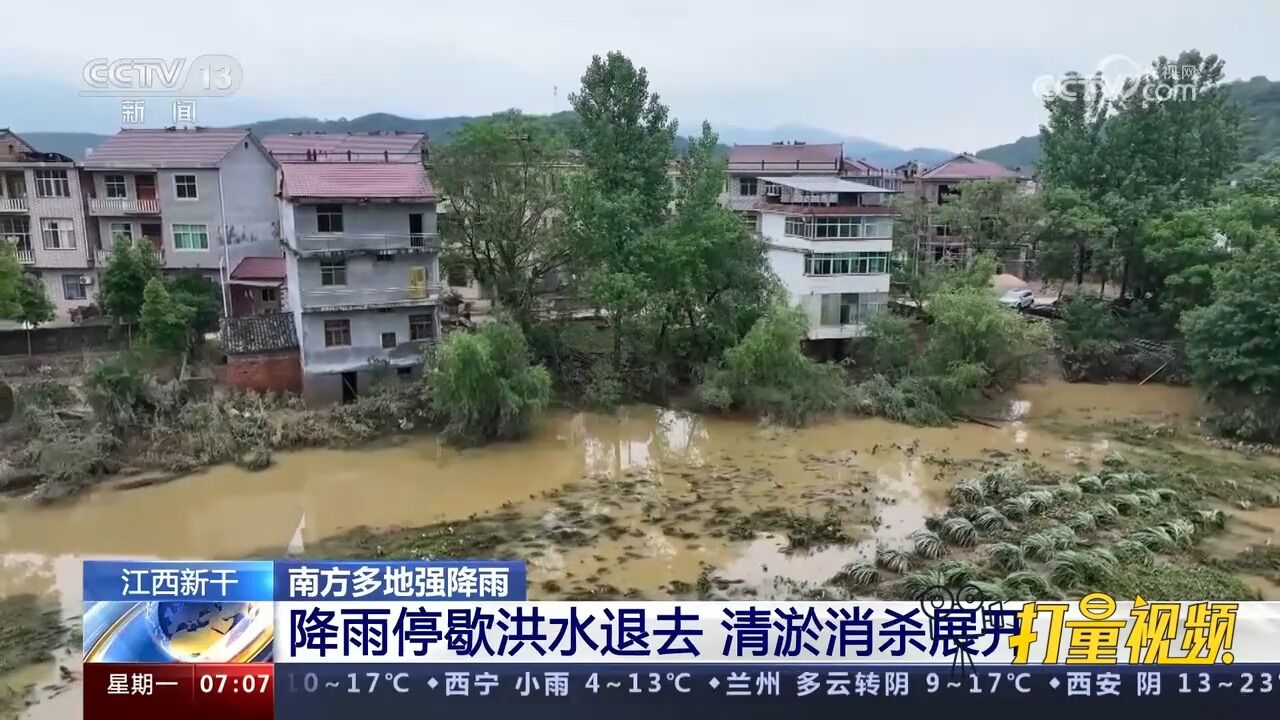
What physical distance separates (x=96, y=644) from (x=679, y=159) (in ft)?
29.4

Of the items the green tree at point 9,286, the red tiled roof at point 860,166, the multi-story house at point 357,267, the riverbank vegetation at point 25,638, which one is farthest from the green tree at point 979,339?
the green tree at point 9,286

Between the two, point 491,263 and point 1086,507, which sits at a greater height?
point 491,263

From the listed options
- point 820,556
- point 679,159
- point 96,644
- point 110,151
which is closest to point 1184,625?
point 820,556

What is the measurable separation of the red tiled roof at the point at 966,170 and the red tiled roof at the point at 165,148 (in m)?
13.6

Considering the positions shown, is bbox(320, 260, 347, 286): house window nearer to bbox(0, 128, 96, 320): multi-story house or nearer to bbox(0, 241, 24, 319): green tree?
bbox(0, 241, 24, 319): green tree

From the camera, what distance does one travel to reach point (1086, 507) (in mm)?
7930

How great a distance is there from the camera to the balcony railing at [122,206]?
1252 centimetres

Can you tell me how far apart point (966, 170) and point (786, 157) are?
4.19 m

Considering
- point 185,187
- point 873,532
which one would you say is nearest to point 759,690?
point 873,532

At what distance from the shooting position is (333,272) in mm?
10266

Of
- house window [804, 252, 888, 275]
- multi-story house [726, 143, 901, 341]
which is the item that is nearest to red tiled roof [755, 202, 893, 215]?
multi-story house [726, 143, 901, 341]

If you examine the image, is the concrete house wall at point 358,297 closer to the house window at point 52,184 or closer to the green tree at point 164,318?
the green tree at point 164,318

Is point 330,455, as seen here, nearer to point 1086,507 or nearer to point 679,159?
point 679,159

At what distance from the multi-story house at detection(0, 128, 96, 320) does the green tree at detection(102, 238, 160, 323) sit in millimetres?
2143
